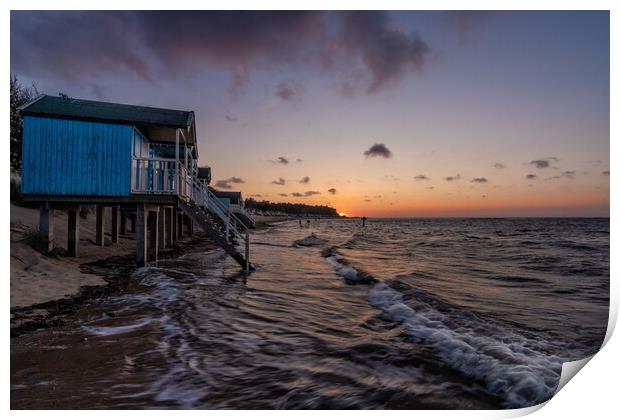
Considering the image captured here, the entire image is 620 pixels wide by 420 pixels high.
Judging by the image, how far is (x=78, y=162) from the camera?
11.3 meters

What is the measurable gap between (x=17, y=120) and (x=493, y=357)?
23.3 m

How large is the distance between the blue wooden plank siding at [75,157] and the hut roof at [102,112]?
0.21 metres

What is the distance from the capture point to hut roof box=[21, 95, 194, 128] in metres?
11.0

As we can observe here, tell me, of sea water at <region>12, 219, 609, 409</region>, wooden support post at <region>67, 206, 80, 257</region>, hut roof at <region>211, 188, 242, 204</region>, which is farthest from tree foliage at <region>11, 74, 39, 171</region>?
hut roof at <region>211, 188, 242, 204</region>

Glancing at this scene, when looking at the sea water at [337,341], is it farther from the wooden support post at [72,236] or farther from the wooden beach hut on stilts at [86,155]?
the wooden support post at [72,236]

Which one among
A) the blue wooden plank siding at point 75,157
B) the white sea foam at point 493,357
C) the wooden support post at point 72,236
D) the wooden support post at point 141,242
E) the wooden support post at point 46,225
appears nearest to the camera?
the white sea foam at point 493,357

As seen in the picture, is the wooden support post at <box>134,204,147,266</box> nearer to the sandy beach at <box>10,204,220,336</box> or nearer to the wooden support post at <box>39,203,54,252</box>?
the sandy beach at <box>10,204,220,336</box>

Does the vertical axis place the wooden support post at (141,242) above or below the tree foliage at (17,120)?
below

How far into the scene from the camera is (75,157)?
36.8ft

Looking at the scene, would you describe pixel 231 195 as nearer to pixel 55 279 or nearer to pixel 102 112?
pixel 102 112

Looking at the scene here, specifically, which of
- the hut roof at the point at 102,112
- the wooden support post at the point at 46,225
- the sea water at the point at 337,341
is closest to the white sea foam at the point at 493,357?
the sea water at the point at 337,341

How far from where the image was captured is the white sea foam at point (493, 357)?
497 centimetres

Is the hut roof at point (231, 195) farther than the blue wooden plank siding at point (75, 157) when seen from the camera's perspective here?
Yes
